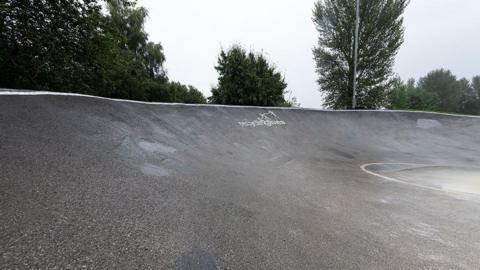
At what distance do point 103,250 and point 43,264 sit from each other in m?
0.42

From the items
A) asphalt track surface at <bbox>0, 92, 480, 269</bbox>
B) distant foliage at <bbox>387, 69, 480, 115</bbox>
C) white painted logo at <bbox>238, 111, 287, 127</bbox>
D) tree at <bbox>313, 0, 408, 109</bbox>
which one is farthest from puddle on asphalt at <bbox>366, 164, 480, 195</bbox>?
distant foliage at <bbox>387, 69, 480, 115</bbox>

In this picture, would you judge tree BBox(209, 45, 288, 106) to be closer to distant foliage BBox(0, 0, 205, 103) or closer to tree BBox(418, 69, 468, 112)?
distant foliage BBox(0, 0, 205, 103)

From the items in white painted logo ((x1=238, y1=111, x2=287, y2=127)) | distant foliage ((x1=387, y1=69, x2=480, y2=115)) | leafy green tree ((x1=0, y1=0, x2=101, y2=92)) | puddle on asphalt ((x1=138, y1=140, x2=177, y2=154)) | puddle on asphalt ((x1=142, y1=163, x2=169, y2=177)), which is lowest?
puddle on asphalt ((x1=142, y1=163, x2=169, y2=177))

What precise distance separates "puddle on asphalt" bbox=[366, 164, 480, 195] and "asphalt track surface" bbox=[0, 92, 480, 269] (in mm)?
95

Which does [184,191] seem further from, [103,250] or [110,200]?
[103,250]

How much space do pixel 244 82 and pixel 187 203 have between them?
17.0 m

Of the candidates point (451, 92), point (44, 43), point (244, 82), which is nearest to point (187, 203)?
point (44, 43)

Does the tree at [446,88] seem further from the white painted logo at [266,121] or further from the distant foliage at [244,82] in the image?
the white painted logo at [266,121]

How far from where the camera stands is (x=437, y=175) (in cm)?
734

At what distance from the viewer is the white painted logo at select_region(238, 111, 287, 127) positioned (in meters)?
10.5

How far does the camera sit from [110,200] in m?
3.06

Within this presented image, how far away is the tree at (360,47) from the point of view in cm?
2549

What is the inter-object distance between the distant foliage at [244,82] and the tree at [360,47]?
30.9ft

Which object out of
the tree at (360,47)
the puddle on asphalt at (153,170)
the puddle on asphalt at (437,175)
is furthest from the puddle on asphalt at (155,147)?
the tree at (360,47)
